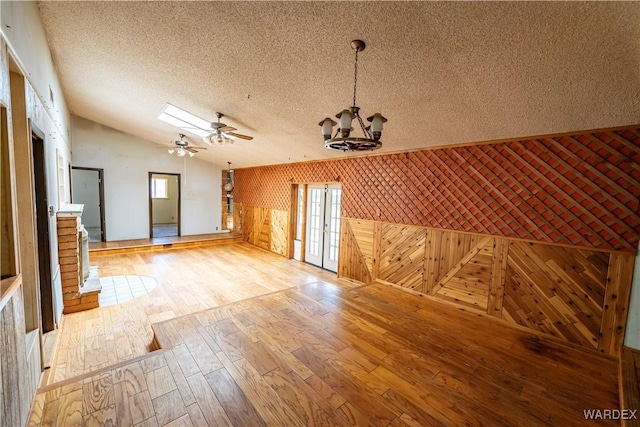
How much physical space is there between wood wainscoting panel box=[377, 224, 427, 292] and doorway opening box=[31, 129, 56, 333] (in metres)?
3.74

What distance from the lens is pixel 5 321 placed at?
1.17 metres

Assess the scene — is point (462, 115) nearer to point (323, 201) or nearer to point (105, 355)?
point (323, 201)

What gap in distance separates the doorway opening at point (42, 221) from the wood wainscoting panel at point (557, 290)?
14.3ft

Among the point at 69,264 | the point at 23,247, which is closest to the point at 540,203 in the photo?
the point at 23,247

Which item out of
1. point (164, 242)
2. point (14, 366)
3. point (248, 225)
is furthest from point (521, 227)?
point (164, 242)

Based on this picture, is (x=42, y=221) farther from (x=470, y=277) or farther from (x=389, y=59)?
(x=470, y=277)

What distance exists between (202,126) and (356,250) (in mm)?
3292

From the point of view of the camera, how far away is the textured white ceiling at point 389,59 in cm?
151

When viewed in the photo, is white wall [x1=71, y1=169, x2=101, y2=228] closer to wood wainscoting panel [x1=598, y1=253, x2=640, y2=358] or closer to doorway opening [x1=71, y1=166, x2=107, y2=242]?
doorway opening [x1=71, y1=166, x2=107, y2=242]

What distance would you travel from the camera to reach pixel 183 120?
438 cm

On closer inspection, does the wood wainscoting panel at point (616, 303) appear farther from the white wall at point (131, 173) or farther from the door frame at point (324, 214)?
the white wall at point (131, 173)

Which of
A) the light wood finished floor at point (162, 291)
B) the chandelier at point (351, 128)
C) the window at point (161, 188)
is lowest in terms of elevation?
the light wood finished floor at point (162, 291)

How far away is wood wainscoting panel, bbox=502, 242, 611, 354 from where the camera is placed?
2.33 metres

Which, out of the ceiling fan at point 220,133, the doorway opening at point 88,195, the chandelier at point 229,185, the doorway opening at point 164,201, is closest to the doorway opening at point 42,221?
the ceiling fan at point 220,133
